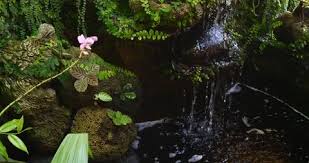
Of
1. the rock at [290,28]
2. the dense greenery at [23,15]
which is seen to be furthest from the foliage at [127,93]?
the rock at [290,28]

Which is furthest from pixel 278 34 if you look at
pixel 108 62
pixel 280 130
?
pixel 108 62

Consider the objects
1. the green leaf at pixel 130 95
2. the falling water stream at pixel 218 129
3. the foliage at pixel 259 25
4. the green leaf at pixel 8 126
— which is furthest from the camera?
the foliage at pixel 259 25

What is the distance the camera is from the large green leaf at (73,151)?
1.87 m

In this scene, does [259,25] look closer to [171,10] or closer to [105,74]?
[171,10]

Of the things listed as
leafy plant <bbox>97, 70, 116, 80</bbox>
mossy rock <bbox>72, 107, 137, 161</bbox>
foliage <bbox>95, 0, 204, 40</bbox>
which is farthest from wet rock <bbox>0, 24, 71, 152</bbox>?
foliage <bbox>95, 0, 204, 40</bbox>

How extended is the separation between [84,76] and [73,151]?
809 millimetres

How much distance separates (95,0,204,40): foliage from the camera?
8.92 ft

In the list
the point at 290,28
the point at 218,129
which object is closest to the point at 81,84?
the point at 218,129

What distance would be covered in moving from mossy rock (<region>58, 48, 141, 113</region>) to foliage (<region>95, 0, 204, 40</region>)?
30cm

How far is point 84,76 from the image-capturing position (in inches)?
102

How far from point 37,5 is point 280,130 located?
2392 mm

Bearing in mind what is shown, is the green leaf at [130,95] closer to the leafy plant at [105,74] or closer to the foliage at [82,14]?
the leafy plant at [105,74]

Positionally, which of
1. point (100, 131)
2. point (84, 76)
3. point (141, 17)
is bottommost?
point (100, 131)

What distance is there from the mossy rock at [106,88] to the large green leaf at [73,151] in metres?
0.85
